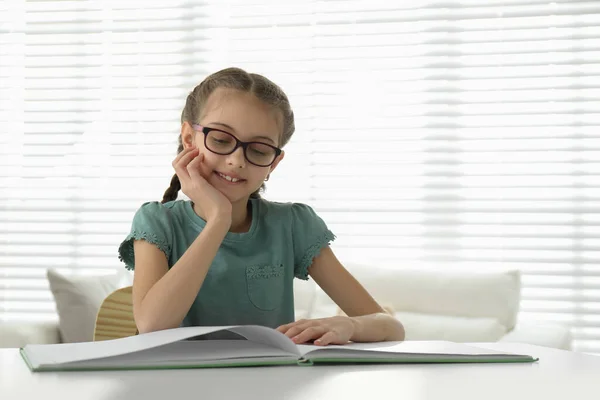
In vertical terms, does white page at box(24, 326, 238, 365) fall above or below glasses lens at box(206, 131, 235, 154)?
below

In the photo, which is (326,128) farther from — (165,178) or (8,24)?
(8,24)

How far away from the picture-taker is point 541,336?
251cm

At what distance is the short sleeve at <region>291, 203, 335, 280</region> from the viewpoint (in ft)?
5.06

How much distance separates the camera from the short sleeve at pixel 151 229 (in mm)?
1390

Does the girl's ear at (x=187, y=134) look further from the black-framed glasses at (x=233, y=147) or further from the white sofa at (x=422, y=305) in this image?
the white sofa at (x=422, y=305)

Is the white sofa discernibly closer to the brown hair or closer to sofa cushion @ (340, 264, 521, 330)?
sofa cushion @ (340, 264, 521, 330)

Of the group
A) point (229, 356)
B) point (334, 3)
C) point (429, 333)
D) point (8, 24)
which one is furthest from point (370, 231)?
point (229, 356)

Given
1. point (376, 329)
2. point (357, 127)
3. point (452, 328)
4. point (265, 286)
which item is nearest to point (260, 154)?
point (265, 286)

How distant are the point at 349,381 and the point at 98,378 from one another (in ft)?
0.79

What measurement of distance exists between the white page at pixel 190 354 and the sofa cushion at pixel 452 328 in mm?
1663

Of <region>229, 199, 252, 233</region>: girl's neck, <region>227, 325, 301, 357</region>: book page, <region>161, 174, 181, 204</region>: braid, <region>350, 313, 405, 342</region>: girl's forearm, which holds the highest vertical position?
<region>161, 174, 181, 204</region>: braid

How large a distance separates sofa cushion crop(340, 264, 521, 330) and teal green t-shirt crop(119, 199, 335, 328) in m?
1.17

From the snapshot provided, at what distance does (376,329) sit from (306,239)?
40cm

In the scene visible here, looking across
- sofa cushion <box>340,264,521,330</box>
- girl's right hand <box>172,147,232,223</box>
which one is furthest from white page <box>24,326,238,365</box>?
sofa cushion <box>340,264,521,330</box>
